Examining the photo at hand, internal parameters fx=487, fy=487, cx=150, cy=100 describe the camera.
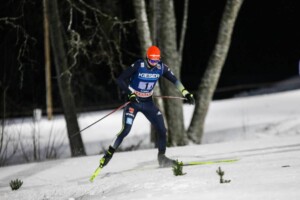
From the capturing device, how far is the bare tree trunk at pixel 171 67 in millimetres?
11195

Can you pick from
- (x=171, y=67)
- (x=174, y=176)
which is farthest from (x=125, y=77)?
(x=171, y=67)

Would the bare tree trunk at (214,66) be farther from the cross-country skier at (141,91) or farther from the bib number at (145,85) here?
the bib number at (145,85)

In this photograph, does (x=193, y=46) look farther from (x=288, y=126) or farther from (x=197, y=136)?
(x=197, y=136)

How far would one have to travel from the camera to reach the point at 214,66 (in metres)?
11.8

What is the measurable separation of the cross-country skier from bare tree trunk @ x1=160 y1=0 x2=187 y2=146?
11.4ft

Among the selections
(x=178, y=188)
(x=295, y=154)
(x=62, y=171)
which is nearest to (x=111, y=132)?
(x=62, y=171)

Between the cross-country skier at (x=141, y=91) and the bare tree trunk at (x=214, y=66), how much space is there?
423 cm

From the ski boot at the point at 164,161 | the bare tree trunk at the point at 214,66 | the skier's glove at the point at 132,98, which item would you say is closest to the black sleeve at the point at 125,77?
the skier's glove at the point at 132,98

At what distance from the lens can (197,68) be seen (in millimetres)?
44844

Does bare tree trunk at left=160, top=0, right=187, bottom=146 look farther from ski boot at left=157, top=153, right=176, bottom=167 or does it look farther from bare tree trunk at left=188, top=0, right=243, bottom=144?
ski boot at left=157, top=153, right=176, bottom=167

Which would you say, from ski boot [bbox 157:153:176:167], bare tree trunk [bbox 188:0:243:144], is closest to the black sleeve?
ski boot [bbox 157:153:176:167]

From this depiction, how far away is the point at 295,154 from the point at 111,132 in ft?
34.7

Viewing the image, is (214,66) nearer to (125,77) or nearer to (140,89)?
(140,89)

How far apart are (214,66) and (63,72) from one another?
3.61 metres
